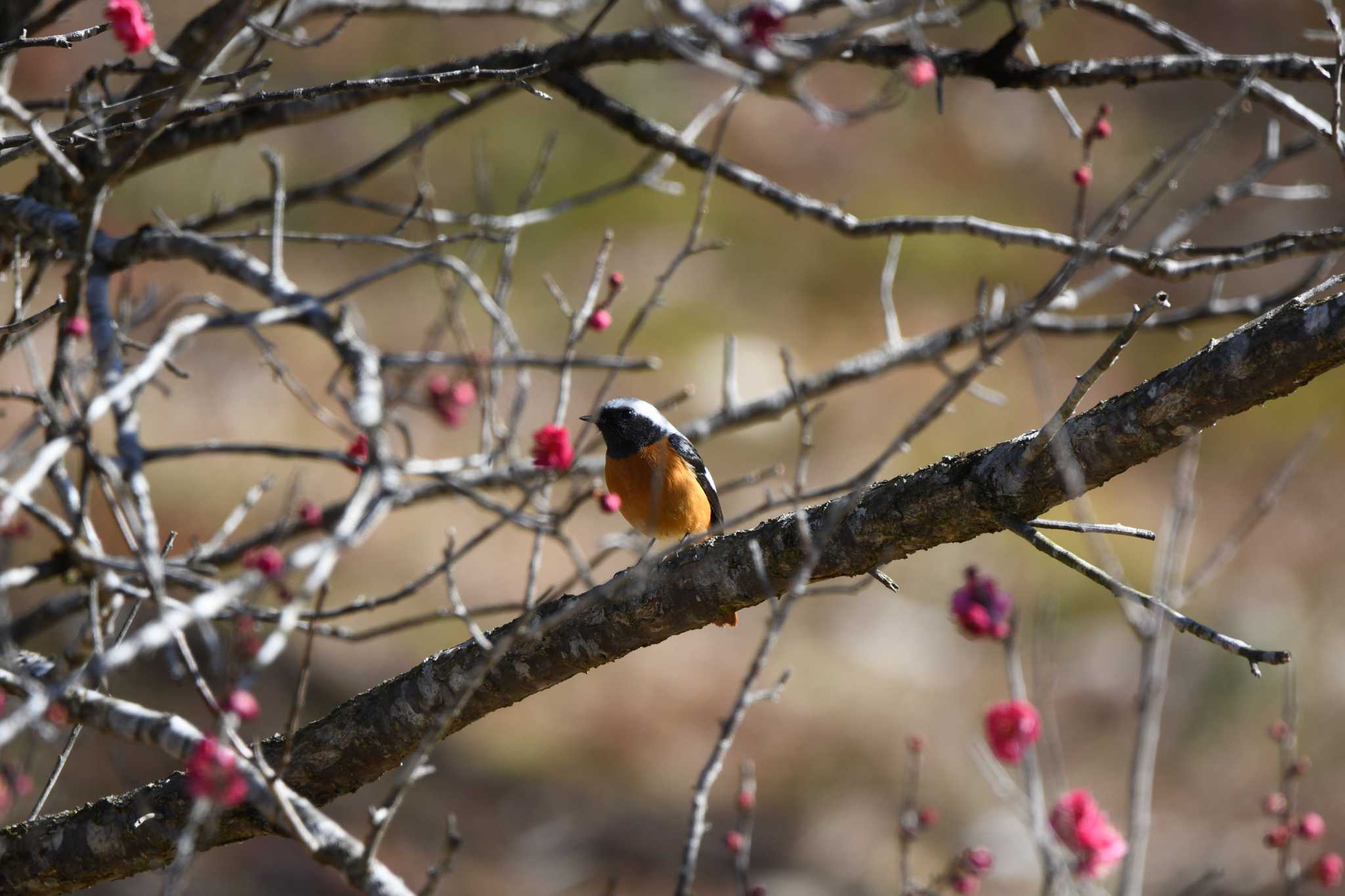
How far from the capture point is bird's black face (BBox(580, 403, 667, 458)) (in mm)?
4898

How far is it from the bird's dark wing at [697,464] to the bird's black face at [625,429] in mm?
73

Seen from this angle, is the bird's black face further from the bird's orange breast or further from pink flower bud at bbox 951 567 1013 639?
pink flower bud at bbox 951 567 1013 639

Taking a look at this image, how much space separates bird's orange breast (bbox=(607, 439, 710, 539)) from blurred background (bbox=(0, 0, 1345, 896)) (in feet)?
4.46

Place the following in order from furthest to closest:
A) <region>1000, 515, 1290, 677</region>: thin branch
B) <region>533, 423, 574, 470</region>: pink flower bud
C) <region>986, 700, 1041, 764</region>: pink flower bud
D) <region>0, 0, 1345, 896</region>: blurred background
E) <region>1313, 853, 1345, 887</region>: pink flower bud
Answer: <region>0, 0, 1345, 896</region>: blurred background, <region>1313, 853, 1345, 887</region>: pink flower bud, <region>533, 423, 574, 470</region>: pink flower bud, <region>1000, 515, 1290, 677</region>: thin branch, <region>986, 700, 1041, 764</region>: pink flower bud

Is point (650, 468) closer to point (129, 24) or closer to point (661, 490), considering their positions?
point (661, 490)

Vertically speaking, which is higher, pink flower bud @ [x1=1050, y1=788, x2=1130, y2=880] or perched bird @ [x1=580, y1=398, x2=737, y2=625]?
perched bird @ [x1=580, y1=398, x2=737, y2=625]

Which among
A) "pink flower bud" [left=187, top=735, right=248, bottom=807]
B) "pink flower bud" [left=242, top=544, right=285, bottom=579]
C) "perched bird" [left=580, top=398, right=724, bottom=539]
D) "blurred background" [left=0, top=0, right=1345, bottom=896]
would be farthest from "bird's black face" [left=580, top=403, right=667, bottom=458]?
"pink flower bud" [left=187, top=735, right=248, bottom=807]

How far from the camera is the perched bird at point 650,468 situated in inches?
184

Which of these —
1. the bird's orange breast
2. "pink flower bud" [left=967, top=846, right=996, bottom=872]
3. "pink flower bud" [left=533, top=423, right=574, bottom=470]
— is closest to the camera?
"pink flower bud" [left=533, top=423, right=574, bottom=470]

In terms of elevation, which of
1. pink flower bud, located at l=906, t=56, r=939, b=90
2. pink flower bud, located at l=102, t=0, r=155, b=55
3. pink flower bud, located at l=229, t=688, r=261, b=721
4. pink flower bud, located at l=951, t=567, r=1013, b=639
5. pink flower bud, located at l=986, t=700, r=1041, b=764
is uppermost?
pink flower bud, located at l=102, t=0, r=155, b=55

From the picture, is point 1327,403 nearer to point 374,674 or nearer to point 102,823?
point 374,674

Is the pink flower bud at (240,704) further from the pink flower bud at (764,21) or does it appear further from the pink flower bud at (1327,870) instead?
the pink flower bud at (1327,870)

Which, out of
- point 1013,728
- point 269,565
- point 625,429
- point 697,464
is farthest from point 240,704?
point 697,464

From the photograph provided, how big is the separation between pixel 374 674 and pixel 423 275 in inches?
182
